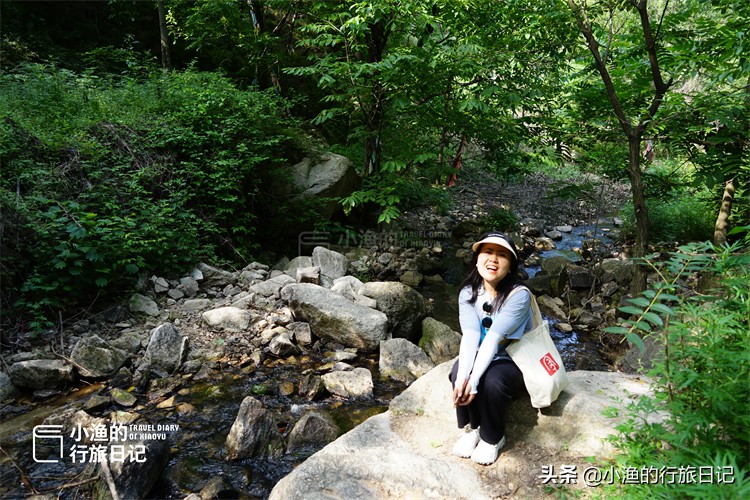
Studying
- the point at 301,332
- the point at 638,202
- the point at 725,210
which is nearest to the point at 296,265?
the point at 301,332

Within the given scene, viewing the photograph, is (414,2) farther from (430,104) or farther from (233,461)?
(233,461)

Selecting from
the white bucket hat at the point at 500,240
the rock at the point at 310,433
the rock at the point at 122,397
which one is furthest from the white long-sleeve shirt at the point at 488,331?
the rock at the point at 122,397

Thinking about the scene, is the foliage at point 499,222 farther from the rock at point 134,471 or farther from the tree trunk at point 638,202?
the rock at point 134,471

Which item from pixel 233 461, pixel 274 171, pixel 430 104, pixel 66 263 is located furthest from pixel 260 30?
pixel 233 461

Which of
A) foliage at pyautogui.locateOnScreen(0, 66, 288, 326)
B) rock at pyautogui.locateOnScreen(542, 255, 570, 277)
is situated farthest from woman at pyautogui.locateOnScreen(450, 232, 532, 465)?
rock at pyautogui.locateOnScreen(542, 255, 570, 277)

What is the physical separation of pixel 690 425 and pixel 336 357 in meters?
4.08

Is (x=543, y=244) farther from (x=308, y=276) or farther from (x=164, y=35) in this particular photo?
(x=164, y=35)

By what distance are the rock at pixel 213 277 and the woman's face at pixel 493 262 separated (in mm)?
4827

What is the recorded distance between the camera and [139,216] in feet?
19.6

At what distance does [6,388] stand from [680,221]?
A: 39.5ft

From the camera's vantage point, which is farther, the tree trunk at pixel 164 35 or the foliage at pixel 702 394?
the tree trunk at pixel 164 35

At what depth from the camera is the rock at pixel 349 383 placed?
4.70 metres

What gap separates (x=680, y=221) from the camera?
970 centimetres

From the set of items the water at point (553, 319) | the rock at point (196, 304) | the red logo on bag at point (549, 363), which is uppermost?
the red logo on bag at point (549, 363)
